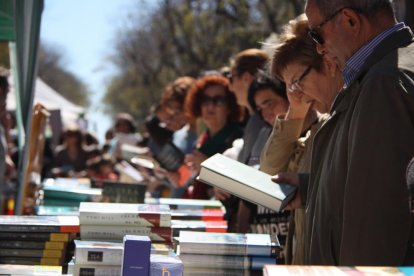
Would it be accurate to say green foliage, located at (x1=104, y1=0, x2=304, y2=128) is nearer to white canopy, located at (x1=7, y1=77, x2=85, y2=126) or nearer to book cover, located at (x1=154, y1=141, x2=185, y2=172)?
book cover, located at (x1=154, y1=141, x2=185, y2=172)

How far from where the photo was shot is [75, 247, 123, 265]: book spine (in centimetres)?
254

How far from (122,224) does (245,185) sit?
0.46 meters

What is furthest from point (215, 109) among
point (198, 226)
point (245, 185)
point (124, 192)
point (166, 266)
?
point (166, 266)

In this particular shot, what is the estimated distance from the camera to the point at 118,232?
2795 mm

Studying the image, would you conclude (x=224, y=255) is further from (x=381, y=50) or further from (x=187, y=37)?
(x=187, y=37)

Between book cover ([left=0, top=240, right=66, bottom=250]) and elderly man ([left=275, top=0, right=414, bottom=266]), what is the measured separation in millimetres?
957

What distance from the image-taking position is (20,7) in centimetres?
469

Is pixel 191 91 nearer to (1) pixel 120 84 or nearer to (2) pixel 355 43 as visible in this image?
(2) pixel 355 43

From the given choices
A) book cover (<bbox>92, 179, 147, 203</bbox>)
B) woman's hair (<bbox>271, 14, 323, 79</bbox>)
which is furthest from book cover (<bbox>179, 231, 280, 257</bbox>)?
book cover (<bbox>92, 179, 147, 203</bbox>)

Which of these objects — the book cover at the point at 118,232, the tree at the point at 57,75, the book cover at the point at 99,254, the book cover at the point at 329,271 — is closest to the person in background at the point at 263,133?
the book cover at the point at 118,232

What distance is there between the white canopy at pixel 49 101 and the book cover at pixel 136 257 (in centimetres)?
519

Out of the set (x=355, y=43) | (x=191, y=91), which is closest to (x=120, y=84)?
(x=191, y=91)

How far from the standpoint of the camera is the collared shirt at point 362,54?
2.48m

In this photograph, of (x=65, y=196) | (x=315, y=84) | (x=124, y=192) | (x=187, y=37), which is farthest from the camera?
(x=187, y=37)
